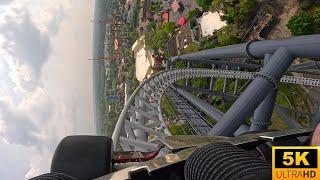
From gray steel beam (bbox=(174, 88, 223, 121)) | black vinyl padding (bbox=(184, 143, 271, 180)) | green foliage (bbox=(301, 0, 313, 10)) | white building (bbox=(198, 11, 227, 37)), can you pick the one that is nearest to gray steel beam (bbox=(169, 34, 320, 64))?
gray steel beam (bbox=(174, 88, 223, 121))

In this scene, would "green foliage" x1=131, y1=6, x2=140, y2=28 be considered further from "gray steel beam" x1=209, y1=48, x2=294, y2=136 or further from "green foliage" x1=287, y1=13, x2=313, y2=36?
"gray steel beam" x1=209, y1=48, x2=294, y2=136

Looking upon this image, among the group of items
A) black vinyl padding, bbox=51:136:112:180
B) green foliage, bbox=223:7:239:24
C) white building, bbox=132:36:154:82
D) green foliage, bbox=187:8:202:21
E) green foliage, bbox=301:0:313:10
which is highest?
green foliage, bbox=187:8:202:21

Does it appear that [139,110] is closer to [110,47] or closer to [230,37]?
[230,37]

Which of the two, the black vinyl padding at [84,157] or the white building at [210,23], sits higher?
the white building at [210,23]

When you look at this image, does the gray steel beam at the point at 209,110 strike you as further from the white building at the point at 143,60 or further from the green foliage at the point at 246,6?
the white building at the point at 143,60

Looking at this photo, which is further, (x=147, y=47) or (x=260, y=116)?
(x=147, y=47)

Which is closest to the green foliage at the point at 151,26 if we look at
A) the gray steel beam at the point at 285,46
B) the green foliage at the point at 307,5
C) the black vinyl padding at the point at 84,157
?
the green foliage at the point at 307,5

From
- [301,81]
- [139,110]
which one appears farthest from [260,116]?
[139,110]
